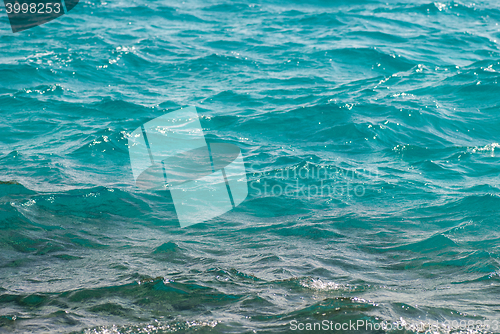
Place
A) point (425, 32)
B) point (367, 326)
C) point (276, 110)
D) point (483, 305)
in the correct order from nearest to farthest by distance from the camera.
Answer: point (367, 326) → point (483, 305) → point (276, 110) → point (425, 32)

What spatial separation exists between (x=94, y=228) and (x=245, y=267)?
226 centimetres

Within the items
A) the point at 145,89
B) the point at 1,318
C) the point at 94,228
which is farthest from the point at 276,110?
the point at 1,318

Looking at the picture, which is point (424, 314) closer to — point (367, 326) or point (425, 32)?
point (367, 326)

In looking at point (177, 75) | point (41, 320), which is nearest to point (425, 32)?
point (177, 75)

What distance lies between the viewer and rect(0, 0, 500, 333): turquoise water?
163 inches

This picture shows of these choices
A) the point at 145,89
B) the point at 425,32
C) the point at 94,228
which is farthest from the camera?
the point at 425,32

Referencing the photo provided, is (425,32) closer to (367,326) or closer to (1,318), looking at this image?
(367,326)

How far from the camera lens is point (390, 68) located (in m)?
14.2

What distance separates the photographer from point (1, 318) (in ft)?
12.3

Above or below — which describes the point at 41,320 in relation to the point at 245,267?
above

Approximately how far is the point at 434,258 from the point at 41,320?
4.16 m

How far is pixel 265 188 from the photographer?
748 centimetres

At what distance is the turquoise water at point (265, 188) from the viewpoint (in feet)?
13.6

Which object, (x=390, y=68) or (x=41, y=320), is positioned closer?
(x=41, y=320)
